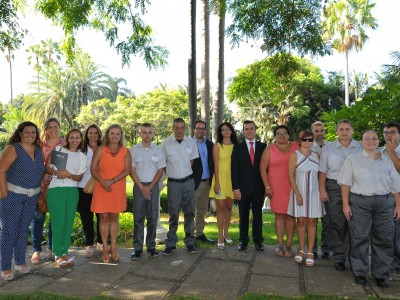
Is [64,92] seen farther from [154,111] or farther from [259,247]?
[259,247]

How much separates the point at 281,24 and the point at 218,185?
312 centimetres

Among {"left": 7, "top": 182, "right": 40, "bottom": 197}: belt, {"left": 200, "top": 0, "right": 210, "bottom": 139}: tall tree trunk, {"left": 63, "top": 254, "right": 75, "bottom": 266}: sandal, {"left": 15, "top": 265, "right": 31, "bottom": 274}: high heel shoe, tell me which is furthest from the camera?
{"left": 200, "top": 0, "right": 210, "bottom": 139}: tall tree trunk

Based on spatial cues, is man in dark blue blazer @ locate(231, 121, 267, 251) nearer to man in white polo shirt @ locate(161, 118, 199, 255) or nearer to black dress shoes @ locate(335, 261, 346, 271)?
man in white polo shirt @ locate(161, 118, 199, 255)

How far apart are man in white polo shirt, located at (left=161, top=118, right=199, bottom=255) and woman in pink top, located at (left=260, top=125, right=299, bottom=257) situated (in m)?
1.12

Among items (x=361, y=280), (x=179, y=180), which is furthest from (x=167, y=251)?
(x=361, y=280)

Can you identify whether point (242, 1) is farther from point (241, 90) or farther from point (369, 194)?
point (369, 194)

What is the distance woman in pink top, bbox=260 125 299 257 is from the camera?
531cm

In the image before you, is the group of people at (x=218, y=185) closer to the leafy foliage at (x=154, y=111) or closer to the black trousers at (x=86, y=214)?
the black trousers at (x=86, y=214)

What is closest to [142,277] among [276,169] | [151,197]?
[151,197]

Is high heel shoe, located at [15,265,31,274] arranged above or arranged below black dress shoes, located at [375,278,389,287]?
above

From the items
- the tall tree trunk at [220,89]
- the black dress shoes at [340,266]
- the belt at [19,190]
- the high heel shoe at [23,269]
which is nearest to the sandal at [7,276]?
the high heel shoe at [23,269]

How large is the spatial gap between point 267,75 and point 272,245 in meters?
4.47

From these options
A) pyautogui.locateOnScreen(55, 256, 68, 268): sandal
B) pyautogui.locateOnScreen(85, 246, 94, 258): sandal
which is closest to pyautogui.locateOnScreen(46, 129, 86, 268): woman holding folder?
pyautogui.locateOnScreen(55, 256, 68, 268): sandal

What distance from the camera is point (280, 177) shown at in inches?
210
